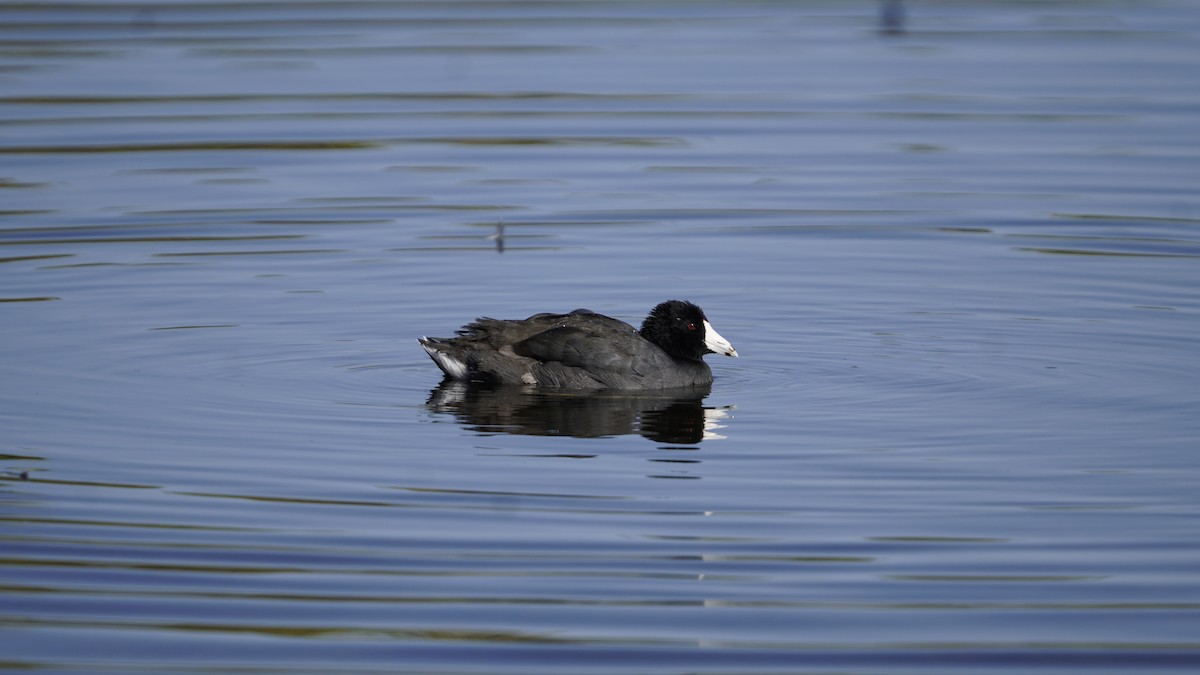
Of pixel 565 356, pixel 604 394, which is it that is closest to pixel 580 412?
pixel 604 394

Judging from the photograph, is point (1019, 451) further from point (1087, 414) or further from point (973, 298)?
point (973, 298)

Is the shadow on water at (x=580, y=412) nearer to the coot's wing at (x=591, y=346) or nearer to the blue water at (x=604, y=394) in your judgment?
the blue water at (x=604, y=394)

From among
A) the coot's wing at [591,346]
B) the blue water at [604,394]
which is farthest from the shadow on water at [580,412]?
the coot's wing at [591,346]

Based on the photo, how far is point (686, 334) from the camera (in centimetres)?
1245

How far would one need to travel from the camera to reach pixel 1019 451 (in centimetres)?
1012

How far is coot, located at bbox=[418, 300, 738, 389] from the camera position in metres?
12.1

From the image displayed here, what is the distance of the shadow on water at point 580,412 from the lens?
1099 cm

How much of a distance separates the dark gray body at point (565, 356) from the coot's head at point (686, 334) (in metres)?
0.13

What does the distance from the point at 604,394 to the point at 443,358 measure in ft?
3.54

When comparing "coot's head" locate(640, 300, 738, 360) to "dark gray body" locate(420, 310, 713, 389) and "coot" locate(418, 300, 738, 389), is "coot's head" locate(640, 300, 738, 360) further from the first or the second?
"dark gray body" locate(420, 310, 713, 389)

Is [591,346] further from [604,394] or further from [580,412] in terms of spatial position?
[580,412]

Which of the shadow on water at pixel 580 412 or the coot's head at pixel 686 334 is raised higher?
the coot's head at pixel 686 334

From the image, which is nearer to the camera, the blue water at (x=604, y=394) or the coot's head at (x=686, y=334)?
the blue water at (x=604, y=394)

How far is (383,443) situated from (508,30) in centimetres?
1993
